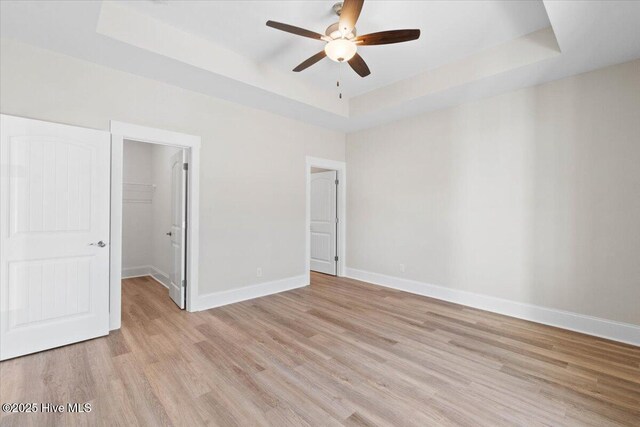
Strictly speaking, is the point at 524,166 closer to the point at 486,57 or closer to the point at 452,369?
the point at 486,57

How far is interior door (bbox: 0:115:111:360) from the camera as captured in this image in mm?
2447

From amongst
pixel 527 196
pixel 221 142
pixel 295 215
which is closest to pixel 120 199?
pixel 221 142

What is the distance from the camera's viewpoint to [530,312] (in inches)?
135

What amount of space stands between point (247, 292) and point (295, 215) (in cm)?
143

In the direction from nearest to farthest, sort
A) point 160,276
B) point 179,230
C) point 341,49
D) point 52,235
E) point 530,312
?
point 341,49, point 52,235, point 530,312, point 179,230, point 160,276

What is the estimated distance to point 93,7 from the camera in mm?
2180

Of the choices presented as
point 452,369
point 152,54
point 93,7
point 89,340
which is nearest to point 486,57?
point 452,369

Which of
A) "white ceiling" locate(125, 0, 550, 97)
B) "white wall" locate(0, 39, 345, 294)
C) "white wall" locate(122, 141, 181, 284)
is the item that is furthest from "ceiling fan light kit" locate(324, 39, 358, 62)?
"white wall" locate(122, 141, 181, 284)

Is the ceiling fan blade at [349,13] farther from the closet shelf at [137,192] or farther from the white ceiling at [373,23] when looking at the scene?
the closet shelf at [137,192]

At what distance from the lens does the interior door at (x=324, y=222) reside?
222 inches

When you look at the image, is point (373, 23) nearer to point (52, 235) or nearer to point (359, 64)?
point (359, 64)

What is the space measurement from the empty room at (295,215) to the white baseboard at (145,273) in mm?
382

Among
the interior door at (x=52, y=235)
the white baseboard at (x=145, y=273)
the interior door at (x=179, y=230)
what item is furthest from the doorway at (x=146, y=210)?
the interior door at (x=52, y=235)

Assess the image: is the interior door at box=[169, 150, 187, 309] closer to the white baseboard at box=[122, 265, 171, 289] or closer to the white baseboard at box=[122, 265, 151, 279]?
the white baseboard at box=[122, 265, 171, 289]
